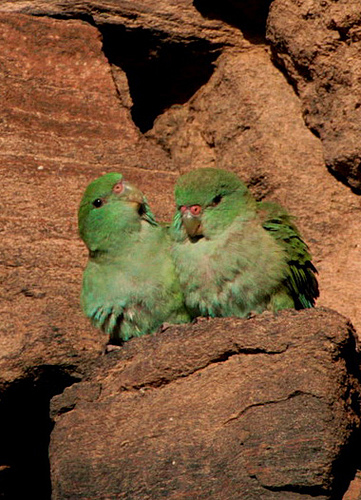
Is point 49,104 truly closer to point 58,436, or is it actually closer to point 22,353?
point 22,353

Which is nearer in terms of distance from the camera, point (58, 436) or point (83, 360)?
point (58, 436)

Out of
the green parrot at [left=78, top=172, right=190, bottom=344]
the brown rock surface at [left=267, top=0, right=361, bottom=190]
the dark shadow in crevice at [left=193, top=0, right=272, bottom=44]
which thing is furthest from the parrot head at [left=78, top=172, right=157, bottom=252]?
the dark shadow in crevice at [left=193, top=0, right=272, bottom=44]

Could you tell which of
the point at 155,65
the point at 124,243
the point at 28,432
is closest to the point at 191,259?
the point at 124,243

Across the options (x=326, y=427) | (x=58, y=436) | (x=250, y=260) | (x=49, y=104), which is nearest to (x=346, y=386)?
(x=326, y=427)

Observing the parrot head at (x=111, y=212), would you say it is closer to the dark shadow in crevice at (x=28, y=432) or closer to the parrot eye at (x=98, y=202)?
the parrot eye at (x=98, y=202)

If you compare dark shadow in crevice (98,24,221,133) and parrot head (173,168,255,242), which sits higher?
parrot head (173,168,255,242)

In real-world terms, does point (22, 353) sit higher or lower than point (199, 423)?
lower

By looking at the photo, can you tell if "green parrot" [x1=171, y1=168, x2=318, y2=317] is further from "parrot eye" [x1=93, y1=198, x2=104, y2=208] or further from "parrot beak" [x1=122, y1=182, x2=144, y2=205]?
"parrot eye" [x1=93, y1=198, x2=104, y2=208]
